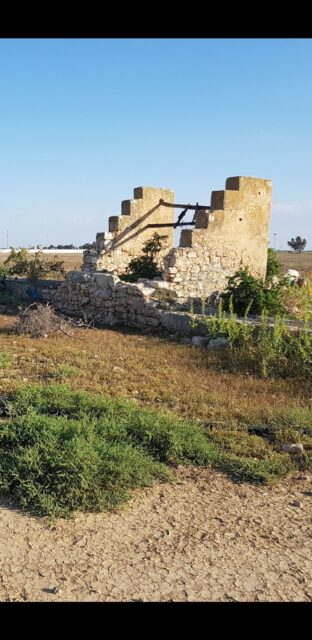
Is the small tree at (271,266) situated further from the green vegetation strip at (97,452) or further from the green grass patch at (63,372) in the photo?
the green vegetation strip at (97,452)

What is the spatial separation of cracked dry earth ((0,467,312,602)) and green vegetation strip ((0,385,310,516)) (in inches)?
5.6

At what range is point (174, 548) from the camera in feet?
11.3

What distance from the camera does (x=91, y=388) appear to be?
6.83 m

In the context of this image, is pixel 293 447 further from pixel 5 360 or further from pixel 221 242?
pixel 221 242

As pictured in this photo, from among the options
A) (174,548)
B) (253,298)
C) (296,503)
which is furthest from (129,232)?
(174,548)

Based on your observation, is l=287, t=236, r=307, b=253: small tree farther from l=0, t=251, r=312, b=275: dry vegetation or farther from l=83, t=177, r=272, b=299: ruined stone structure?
l=83, t=177, r=272, b=299: ruined stone structure

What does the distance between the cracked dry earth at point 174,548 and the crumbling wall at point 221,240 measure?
361 inches

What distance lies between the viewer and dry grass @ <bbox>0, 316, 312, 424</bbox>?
249 inches

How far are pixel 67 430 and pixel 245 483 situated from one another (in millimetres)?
1567

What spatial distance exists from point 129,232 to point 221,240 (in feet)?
11.1

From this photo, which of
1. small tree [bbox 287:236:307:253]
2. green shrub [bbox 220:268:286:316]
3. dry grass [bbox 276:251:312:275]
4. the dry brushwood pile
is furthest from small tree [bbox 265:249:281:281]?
small tree [bbox 287:236:307:253]

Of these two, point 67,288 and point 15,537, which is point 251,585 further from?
point 67,288

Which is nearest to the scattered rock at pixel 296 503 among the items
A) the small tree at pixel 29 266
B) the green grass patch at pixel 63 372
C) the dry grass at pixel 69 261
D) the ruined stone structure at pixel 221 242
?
the green grass patch at pixel 63 372
